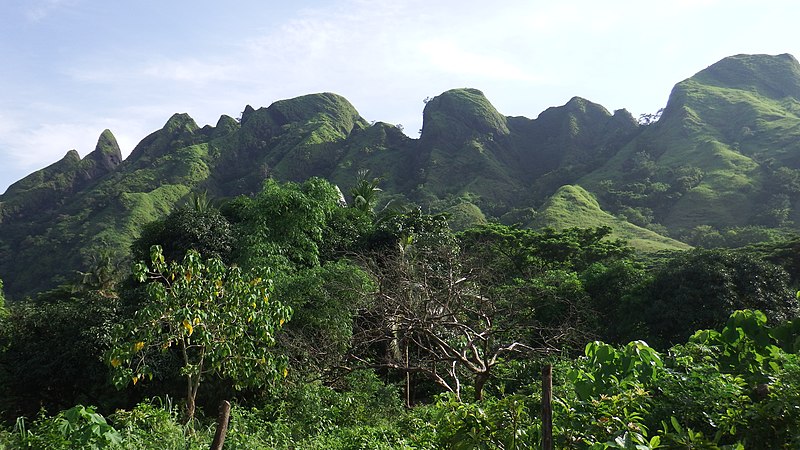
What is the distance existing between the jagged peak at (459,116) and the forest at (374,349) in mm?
56980

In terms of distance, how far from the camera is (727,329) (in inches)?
120

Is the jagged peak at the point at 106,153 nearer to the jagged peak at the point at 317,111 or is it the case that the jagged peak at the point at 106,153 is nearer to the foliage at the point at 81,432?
the jagged peak at the point at 317,111

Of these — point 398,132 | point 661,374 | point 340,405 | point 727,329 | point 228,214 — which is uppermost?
point 398,132

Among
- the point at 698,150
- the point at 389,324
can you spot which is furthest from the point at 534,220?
the point at 389,324

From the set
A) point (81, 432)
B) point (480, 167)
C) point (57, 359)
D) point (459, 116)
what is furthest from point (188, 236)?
point (459, 116)

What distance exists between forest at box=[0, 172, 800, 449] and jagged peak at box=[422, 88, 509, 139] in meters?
57.0

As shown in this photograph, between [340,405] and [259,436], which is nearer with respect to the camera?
[259,436]

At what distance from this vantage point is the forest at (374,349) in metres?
2.87

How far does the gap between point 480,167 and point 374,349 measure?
57.0 m

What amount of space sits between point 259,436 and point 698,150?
62.2 metres

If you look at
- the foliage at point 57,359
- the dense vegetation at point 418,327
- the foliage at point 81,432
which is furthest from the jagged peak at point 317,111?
the foliage at point 81,432

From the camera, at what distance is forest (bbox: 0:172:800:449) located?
2.87 m

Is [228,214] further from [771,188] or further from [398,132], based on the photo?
[398,132]

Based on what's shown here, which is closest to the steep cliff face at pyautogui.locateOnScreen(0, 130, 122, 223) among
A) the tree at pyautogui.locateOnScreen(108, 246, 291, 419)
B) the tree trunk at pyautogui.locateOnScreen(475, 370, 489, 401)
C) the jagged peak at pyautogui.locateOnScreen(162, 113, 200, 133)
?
the jagged peak at pyautogui.locateOnScreen(162, 113, 200, 133)
